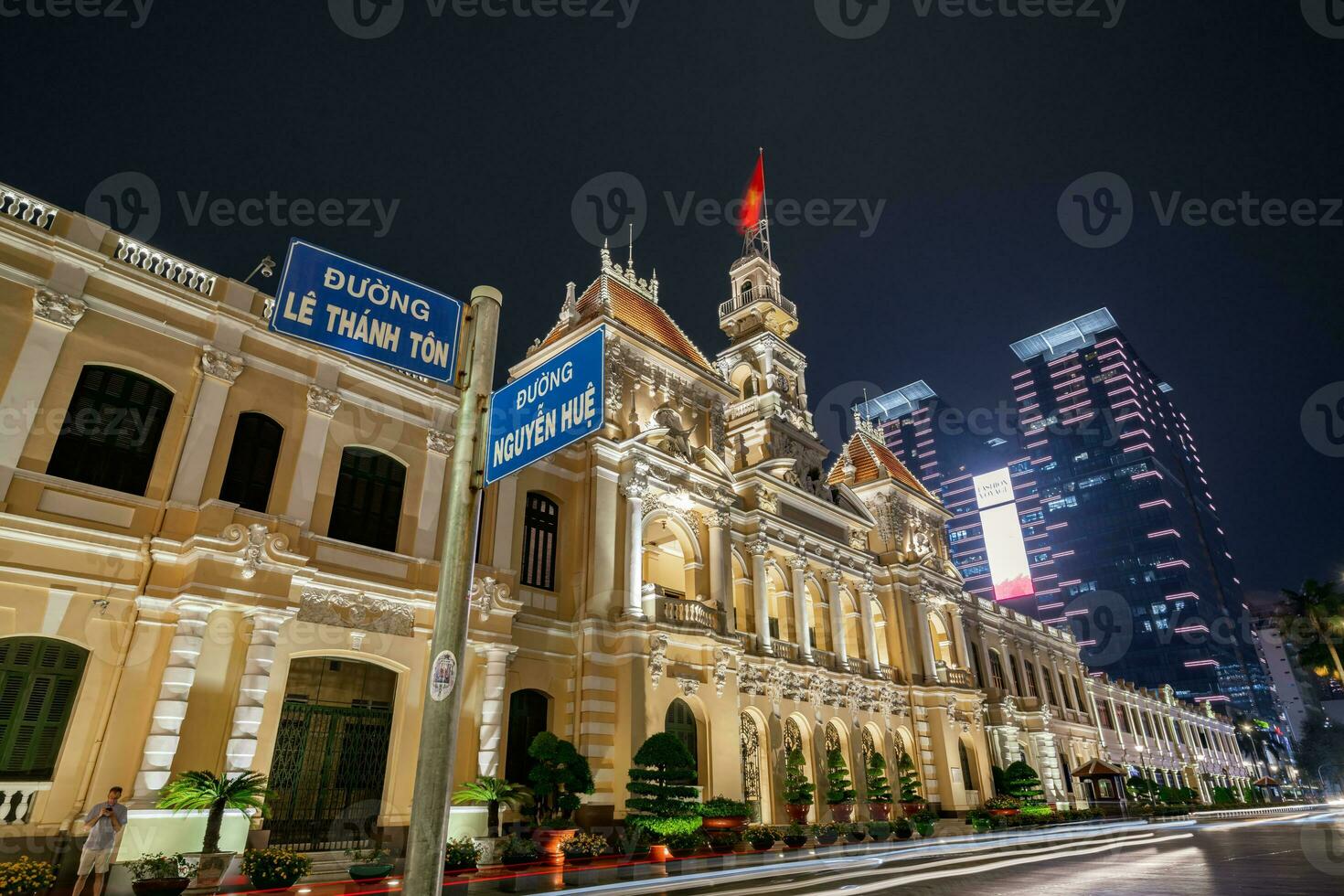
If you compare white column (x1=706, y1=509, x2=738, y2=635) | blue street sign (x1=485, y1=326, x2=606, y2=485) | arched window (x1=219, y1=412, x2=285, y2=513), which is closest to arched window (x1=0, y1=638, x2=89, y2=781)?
arched window (x1=219, y1=412, x2=285, y2=513)

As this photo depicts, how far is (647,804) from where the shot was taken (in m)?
18.6

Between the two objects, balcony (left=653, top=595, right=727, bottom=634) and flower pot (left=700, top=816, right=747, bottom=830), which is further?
balcony (left=653, top=595, right=727, bottom=634)

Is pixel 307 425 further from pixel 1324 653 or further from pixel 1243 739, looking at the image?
pixel 1243 739

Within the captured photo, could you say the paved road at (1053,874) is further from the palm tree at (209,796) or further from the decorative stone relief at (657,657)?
the decorative stone relief at (657,657)

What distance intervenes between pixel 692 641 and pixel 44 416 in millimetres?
18478

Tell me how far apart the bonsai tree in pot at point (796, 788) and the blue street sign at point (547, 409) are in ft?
84.5

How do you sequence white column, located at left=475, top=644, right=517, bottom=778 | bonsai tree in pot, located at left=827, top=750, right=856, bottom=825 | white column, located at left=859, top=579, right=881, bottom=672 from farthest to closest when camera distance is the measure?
white column, located at left=859, top=579, right=881, bottom=672 → bonsai tree in pot, located at left=827, top=750, right=856, bottom=825 → white column, located at left=475, top=644, right=517, bottom=778

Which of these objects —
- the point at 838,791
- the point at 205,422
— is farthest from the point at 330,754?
the point at 838,791

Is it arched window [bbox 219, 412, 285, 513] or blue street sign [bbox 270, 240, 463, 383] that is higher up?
arched window [bbox 219, 412, 285, 513]

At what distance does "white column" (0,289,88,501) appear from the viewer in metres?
14.2

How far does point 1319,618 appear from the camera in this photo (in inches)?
1800

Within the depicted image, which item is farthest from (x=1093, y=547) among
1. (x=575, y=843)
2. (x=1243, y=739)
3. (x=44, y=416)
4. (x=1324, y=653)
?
(x=44, y=416)

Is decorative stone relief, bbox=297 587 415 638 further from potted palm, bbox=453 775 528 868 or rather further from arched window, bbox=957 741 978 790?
arched window, bbox=957 741 978 790

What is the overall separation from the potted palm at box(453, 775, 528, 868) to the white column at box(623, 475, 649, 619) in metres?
7.09
